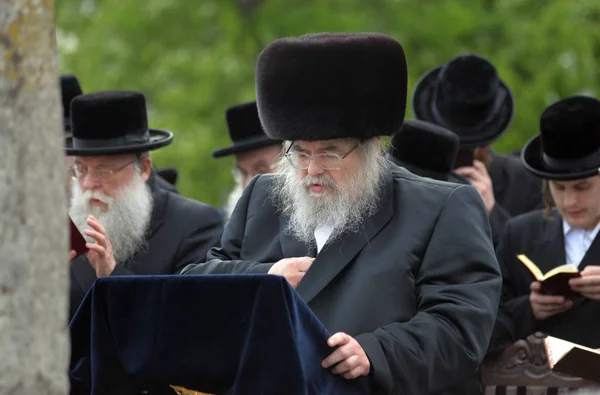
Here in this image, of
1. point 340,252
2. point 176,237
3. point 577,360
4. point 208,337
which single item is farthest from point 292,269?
point 176,237

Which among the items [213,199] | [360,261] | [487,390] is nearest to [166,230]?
[487,390]

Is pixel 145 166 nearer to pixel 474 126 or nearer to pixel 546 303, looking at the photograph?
pixel 474 126

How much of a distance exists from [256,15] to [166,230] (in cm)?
1042

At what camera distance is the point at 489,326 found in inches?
197

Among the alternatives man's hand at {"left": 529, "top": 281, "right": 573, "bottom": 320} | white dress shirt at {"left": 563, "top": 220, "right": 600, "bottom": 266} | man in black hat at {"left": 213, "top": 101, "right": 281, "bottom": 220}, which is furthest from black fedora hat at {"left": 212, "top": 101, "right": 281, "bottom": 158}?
man's hand at {"left": 529, "top": 281, "right": 573, "bottom": 320}

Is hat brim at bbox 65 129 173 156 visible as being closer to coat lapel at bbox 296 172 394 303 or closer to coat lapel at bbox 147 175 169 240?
coat lapel at bbox 147 175 169 240

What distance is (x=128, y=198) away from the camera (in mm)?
7523

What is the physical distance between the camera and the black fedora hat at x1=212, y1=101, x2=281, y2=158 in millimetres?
8695

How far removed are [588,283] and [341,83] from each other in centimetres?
199

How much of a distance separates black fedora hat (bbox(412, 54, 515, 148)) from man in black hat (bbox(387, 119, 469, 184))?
1336 millimetres

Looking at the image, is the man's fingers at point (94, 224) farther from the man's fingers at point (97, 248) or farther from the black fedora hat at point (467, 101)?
the black fedora hat at point (467, 101)

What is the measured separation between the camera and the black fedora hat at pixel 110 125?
757 cm

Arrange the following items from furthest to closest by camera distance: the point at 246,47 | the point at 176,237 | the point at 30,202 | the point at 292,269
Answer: the point at 246,47
the point at 176,237
the point at 292,269
the point at 30,202

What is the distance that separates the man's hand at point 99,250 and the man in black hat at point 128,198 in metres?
0.60
